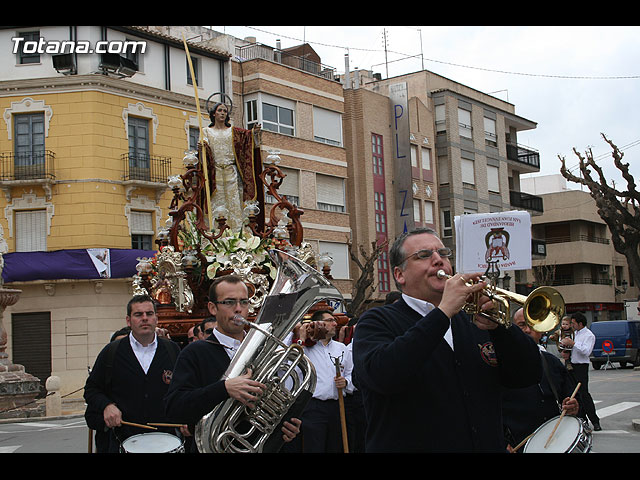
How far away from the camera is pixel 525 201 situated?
163ft

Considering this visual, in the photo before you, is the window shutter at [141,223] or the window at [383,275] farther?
the window at [383,275]

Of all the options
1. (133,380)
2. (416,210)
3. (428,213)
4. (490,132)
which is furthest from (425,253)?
(490,132)

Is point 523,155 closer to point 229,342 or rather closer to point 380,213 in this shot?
point 380,213

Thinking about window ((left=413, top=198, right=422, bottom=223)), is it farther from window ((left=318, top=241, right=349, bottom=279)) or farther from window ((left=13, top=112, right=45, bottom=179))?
window ((left=13, top=112, right=45, bottom=179))

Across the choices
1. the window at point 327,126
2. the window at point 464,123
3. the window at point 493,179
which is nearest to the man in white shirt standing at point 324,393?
the window at point 327,126

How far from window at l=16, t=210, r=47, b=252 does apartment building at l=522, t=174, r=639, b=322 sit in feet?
107

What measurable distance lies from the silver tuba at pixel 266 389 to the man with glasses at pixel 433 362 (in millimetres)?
839

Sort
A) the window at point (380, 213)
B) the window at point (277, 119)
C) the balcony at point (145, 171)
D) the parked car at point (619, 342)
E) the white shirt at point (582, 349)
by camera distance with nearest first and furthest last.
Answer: the white shirt at point (582, 349) → the balcony at point (145, 171) → the parked car at point (619, 342) → the window at point (277, 119) → the window at point (380, 213)

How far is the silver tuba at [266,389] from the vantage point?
454cm

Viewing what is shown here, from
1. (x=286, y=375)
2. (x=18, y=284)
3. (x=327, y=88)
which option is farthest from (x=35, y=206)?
(x=286, y=375)

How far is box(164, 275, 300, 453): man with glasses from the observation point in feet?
14.5

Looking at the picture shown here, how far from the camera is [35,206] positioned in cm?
2789

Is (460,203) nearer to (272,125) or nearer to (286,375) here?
(272,125)

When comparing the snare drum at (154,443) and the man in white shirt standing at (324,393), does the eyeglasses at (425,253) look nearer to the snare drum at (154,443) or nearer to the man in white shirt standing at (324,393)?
the snare drum at (154,443)
